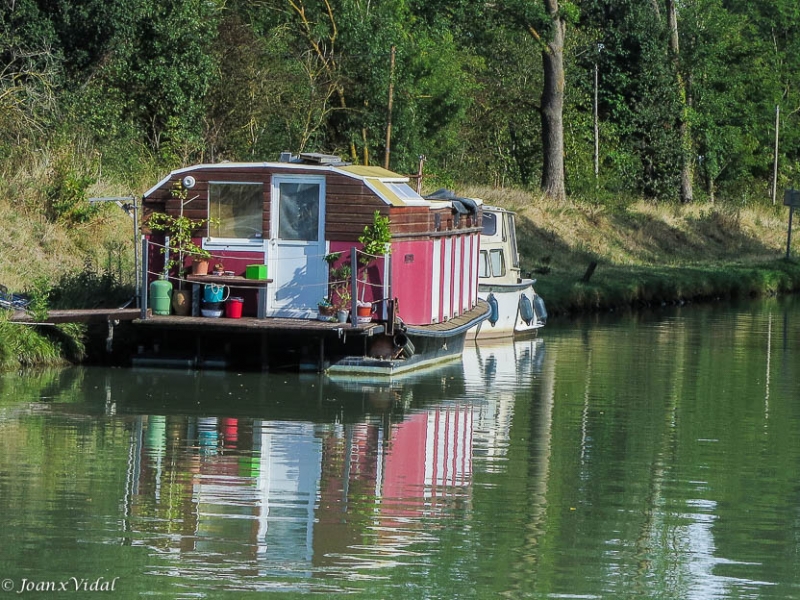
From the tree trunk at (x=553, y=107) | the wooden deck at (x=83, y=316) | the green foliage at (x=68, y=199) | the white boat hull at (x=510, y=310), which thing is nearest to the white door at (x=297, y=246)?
the wooden deck at (x=83, y=316)

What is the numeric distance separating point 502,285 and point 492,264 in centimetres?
65

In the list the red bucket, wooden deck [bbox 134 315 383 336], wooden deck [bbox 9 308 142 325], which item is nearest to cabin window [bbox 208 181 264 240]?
the red bucket

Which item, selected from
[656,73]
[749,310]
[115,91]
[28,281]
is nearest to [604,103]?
[656,73]

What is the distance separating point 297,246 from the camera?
21484mm

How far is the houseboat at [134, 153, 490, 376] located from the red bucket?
0.04 ft

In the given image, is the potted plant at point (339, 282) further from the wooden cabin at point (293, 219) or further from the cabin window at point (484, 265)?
the cabin window at point (484, 265)

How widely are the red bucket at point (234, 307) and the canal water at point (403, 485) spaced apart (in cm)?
82

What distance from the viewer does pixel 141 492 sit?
13.6m

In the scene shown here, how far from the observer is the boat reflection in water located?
38.1ft

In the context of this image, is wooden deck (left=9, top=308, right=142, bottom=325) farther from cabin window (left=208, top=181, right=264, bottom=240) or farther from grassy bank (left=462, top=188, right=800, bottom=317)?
grassy bank (left=462, top=188, right=800, bottom=317)

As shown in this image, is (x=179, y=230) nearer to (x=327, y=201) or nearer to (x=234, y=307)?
(x=234, y=307)

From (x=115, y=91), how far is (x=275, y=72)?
16.0ft

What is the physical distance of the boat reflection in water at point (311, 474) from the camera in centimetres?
1162

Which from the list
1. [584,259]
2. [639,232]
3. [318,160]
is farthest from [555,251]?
[318,160]
